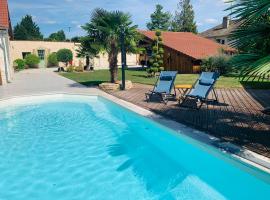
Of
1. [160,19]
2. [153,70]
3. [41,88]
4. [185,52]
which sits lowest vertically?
[41,88]

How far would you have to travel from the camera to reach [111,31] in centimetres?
1609

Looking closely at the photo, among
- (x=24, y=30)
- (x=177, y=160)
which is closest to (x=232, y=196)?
Result: (x=177, y=160)

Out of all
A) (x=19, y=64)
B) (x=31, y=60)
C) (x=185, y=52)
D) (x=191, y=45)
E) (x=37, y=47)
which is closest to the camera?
(x=185, y=52)

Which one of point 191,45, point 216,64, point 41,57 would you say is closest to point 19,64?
point 41,57

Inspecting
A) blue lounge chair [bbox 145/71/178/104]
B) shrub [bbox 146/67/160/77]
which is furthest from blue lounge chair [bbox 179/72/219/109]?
shrub [bbox 146/67/160/77]

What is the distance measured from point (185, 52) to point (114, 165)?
2184 cm

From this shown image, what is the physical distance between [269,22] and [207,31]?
46.7 m

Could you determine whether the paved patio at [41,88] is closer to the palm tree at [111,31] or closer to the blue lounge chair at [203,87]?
the palm tree at [111,31]

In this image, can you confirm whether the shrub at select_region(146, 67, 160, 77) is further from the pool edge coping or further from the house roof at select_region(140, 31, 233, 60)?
the pool edge coping

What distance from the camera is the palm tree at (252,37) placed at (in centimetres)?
426

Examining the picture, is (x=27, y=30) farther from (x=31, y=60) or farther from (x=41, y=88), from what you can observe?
(x=41, y=88)

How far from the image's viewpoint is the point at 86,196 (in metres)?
5.30

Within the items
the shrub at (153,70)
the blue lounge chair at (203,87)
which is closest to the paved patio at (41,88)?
the shrub at (153,70)

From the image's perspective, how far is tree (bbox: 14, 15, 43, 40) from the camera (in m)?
79.6
